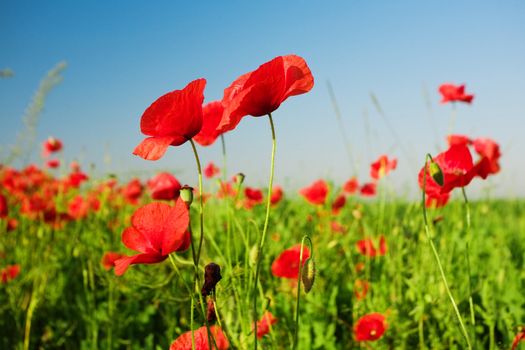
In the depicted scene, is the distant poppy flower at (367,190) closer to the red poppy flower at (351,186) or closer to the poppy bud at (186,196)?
the red poppy flower at (351,186)

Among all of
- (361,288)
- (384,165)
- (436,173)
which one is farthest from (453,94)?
(436,173)

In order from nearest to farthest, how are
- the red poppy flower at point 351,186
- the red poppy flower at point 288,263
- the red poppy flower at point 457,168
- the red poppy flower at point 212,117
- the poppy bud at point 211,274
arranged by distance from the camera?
the poppy bud at point 211,274 < the red poppy flower at point 212,117 < the red poppy flower at point 457,168 < the red poppy flower at point 288,263 < the red poppy flower at point 351,186

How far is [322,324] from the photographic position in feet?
5.51

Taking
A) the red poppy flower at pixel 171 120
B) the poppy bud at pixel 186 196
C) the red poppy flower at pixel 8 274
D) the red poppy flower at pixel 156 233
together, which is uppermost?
the red poppy flower at pixel 171 120

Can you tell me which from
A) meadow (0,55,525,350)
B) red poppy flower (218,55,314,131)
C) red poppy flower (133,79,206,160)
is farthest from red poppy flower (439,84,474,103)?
red poppy flower (133,79,206,160)

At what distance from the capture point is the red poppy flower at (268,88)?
29.7 inches

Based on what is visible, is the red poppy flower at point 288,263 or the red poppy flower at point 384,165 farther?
the red poppy flower at point 384,165

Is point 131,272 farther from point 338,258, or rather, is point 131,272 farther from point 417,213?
point 417,213

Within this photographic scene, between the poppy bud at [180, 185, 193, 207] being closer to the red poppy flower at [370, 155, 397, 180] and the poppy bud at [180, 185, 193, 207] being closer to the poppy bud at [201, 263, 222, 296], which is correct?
the poppy bud at [201, 263, 222, 296]

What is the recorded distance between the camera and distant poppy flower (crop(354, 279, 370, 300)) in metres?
2.01

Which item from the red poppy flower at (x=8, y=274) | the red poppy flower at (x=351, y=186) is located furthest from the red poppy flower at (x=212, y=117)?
the red poppy flower at (x=351, y=186)

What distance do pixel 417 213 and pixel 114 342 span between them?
4.82ft

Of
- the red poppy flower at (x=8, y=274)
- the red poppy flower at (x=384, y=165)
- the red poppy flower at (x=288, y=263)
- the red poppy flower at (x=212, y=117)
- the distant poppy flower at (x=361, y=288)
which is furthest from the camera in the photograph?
the red poppy flower at (x=384, y=165)

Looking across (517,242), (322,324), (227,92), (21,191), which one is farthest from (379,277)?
(21,191)
